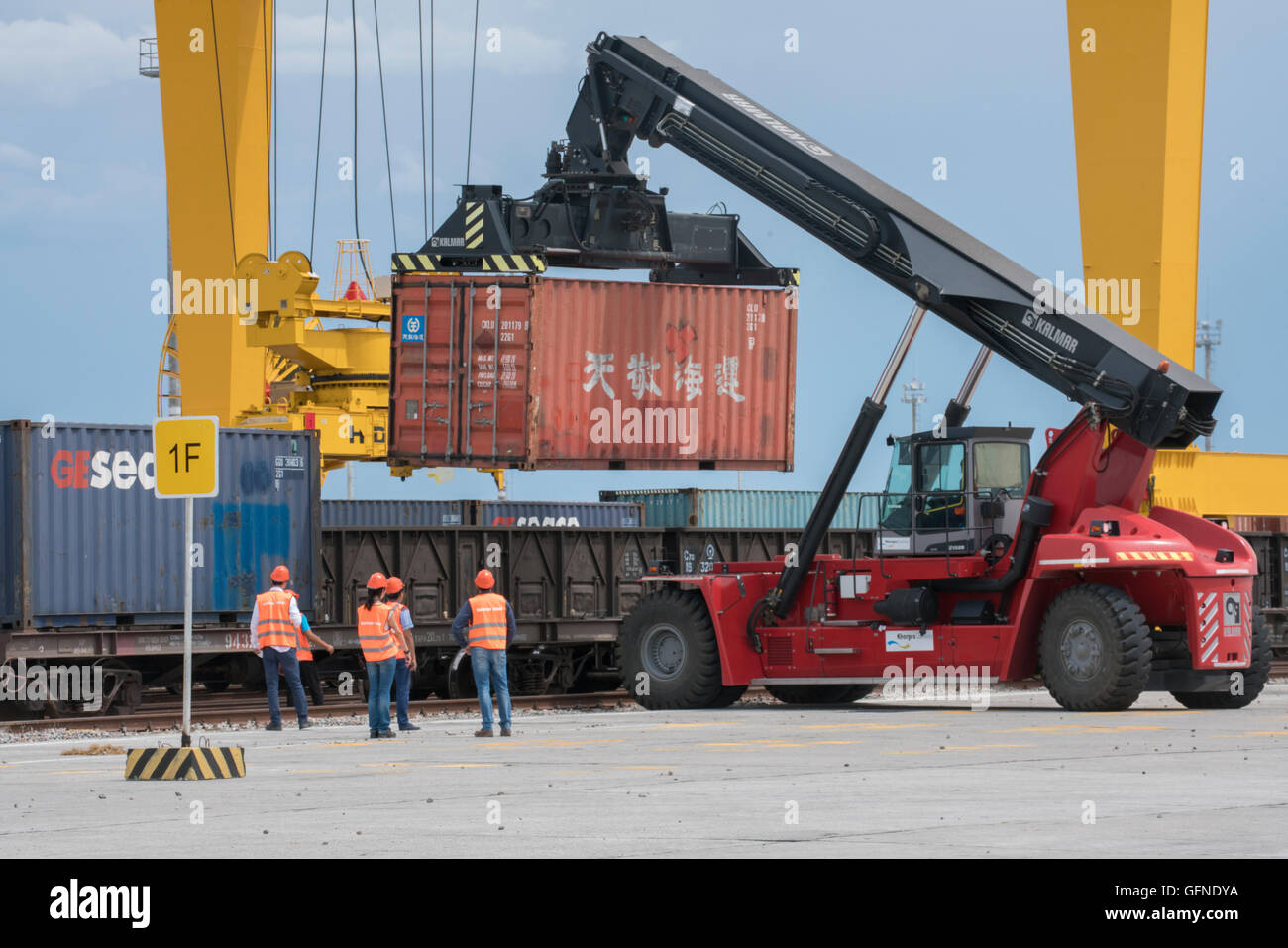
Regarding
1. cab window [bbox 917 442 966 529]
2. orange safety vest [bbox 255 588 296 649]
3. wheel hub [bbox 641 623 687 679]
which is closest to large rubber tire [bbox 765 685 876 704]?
wheel hub [bbox 641 623 687 679]

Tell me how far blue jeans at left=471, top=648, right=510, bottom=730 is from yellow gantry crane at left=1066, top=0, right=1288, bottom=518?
15.0 meters

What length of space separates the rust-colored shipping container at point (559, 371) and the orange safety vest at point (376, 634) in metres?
6.83

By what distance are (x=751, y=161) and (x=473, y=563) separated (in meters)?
6.98

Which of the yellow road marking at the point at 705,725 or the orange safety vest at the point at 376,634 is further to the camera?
the yellow road marking at the point at 705,725

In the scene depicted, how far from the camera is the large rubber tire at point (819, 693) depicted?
22547 millimetres

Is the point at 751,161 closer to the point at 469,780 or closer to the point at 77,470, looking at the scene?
the point at 77,470

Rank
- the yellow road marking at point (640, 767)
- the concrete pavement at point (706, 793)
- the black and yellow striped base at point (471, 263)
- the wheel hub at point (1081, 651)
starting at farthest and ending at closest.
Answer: the black and yellow striped base at point (471, 263), the wheel hub at point (1081, 651), the yellow road marking at point (640, 767), the concrete pavement at point (706, 793)

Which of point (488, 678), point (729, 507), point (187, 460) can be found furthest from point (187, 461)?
point (729, 507)

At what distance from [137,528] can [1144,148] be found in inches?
641

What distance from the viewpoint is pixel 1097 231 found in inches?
1173

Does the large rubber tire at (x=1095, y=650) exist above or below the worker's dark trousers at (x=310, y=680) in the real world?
above

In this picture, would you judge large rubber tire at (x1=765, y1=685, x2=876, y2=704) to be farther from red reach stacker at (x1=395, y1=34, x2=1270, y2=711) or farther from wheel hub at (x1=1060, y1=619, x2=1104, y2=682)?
wheel hub at (x1=1060, y1=619, x2=1104, y2=682)

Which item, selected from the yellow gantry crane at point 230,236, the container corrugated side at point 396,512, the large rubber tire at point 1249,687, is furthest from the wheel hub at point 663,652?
the yellow gantry crane at point 230,236

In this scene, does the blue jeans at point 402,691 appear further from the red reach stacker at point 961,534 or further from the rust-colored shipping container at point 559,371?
the rust-colored shipping container at point 559,371
